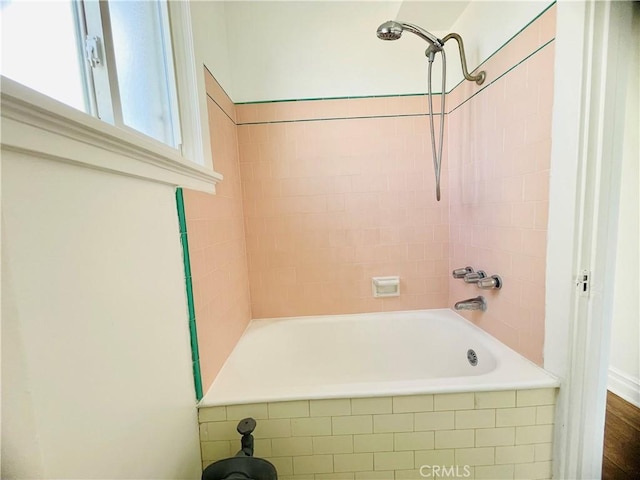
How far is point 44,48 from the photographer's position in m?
0.61

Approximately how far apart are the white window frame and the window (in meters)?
0.05

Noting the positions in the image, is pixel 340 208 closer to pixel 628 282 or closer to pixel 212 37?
pixel 212 37

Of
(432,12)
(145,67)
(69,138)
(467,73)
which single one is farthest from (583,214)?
(145,67)

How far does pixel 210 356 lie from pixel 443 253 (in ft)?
4.77

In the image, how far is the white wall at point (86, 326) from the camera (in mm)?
400

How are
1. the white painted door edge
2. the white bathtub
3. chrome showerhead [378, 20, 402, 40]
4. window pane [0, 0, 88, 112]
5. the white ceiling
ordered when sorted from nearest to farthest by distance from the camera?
window pane [0, 0, 88, 112] → the white painted door edge → chrome showerhead [378, 20, 402, 40] → the white ceiling → the white bathtub

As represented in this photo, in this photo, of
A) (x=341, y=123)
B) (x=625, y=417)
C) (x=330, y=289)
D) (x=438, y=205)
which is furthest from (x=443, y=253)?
(x=625, y=417)

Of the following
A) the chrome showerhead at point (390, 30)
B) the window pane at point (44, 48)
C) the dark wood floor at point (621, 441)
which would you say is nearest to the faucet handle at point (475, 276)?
the dark wood floor at point (621, 441)

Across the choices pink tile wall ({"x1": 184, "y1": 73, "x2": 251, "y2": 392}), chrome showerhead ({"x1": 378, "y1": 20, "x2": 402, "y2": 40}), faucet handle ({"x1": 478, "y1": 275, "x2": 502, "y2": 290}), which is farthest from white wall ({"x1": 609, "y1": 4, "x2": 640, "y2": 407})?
pink tile wall ({"x1": 184, "y1": 73, "x2": 251, "y2": 392})

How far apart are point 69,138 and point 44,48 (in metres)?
0.36

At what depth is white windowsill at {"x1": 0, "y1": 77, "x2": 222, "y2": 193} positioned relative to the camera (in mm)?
374

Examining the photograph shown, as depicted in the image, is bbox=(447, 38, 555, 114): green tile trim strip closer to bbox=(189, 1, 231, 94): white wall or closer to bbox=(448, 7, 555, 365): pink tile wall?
bbox=(448, 7, 555, 365): pink tile wall

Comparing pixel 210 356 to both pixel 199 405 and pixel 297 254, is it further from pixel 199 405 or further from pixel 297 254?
pixel 297 254

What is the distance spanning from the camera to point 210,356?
108 cm
